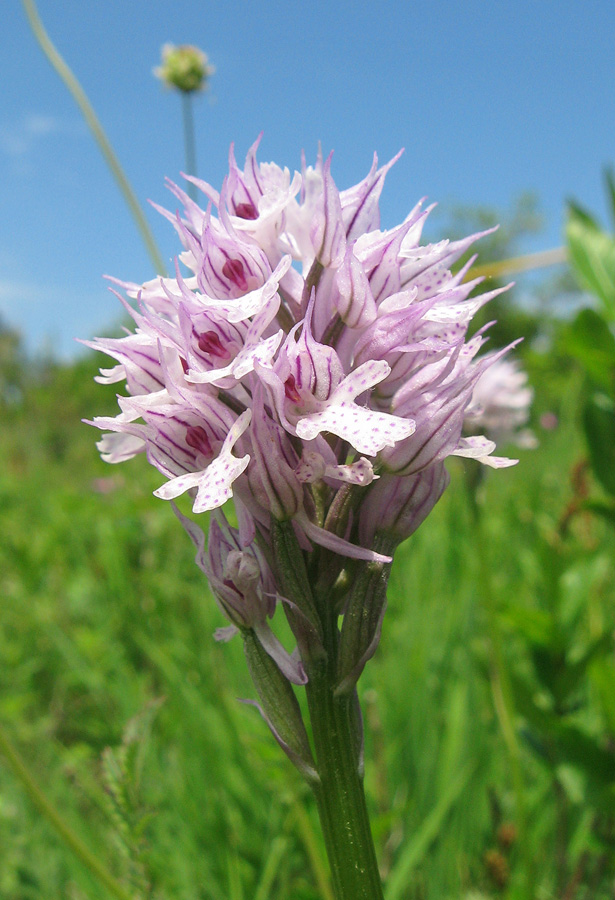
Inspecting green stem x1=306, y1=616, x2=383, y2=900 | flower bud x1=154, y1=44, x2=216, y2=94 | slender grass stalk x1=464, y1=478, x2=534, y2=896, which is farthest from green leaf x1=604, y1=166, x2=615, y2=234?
flower bud x1=154, y1=44, x2=216, y2=94

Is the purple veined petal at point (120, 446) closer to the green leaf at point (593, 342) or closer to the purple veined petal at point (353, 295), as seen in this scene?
the purple veined petal at point (353, 295)

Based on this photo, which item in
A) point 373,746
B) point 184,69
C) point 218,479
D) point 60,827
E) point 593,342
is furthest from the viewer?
point 184,69

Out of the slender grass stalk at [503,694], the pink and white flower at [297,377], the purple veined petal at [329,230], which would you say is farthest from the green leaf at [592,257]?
the purple veined petal at [329,230]

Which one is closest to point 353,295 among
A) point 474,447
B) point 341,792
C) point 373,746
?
point 474,447

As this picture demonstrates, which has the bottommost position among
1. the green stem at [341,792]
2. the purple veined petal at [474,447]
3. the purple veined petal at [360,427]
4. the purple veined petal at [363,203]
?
the green stem at [341,792]

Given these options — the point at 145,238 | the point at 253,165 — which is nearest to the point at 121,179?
the point at 145,238

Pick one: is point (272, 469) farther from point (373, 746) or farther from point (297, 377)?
point (373, 746)
